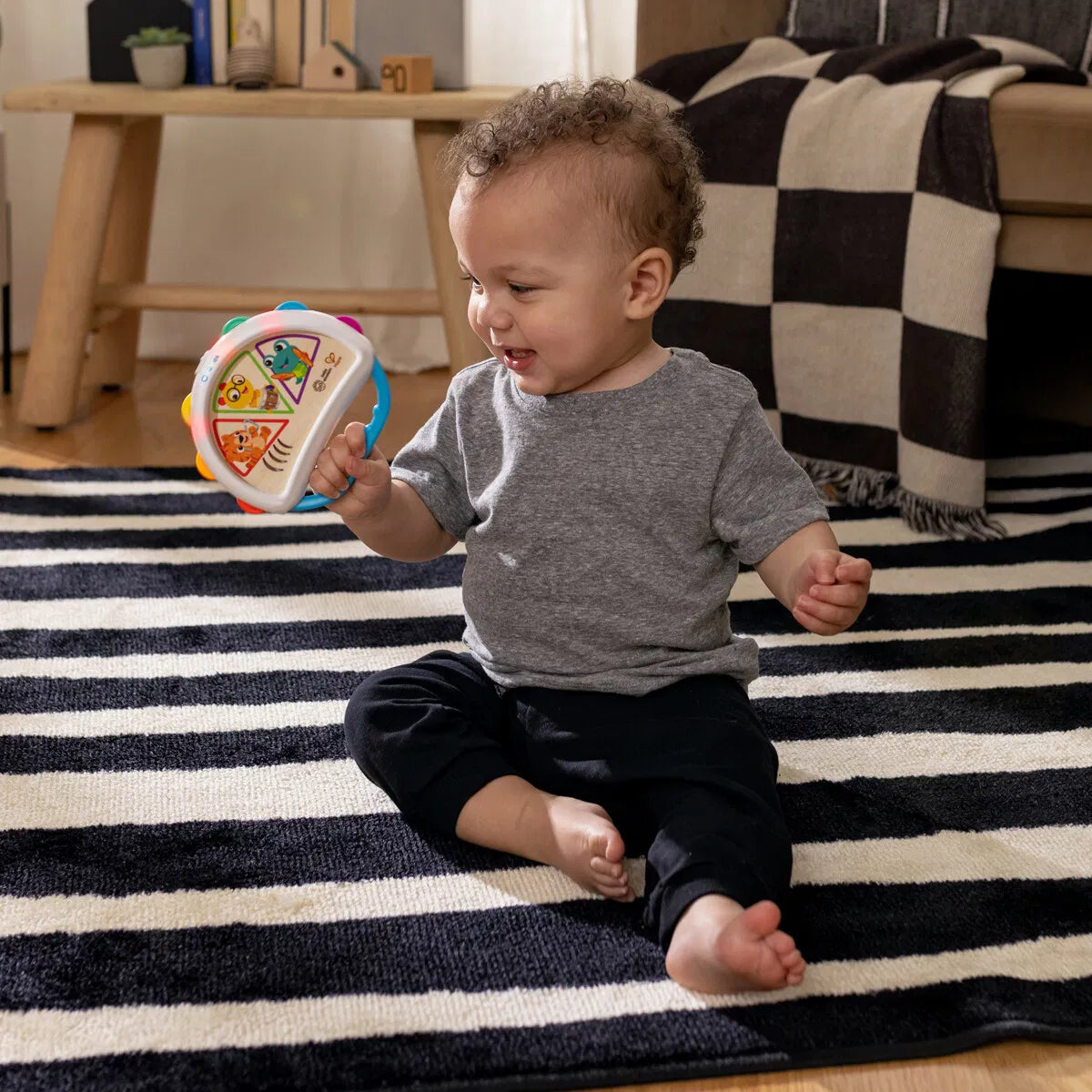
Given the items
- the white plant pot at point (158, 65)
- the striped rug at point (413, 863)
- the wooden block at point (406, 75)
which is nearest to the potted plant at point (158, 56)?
the white plant pot at point (158, 65)

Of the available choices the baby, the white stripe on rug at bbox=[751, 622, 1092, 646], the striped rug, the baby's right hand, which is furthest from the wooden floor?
the white stripe on rug at bbox=[751, 622, 1092, 646]

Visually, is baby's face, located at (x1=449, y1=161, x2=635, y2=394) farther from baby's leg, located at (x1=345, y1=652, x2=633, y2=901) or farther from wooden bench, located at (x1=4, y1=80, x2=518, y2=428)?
wooden bench, located at (x1=4, y1=80, x2=518, y2=428)

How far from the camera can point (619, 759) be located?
29.2 inches

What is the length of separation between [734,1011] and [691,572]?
268 millimetres

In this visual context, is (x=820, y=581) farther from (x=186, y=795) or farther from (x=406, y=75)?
(x=406, y=75)

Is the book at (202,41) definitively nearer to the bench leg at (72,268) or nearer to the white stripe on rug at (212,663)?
the bench leg at (72,268)

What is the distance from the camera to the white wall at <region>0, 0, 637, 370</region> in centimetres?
197

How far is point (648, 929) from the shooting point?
675 mm

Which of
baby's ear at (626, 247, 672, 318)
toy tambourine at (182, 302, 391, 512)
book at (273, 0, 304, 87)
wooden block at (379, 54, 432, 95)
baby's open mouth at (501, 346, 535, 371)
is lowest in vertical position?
toy tambourine at (182, 302, 391, 512)

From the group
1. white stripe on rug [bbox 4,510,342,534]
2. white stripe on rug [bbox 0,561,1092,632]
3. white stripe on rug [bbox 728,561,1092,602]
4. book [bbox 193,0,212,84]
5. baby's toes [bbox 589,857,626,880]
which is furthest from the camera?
book [bbox 193,0,212,84]

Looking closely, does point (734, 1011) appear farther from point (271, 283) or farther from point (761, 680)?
point (271, 283)

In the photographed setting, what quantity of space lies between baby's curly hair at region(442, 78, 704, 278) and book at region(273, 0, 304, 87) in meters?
1.07

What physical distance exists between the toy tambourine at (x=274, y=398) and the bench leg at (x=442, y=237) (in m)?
0.85

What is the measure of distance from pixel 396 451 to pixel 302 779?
81 cm
